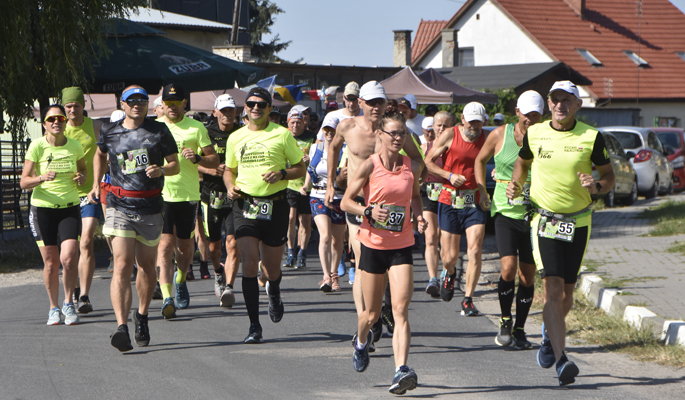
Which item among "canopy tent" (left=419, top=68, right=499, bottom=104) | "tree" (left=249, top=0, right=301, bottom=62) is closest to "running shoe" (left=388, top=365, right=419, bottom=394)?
"canopy tent" (left=419, top=68, right=499, bottom=104)

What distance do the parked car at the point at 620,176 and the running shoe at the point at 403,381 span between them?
16.8 m

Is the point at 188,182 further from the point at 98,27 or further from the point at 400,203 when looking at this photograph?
the point at 98,27

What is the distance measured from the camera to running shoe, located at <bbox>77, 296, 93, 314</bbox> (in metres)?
8.62

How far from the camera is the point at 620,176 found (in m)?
21.4

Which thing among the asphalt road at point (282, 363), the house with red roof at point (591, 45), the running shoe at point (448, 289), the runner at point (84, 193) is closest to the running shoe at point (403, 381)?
the asphalt road at point (282, 363)

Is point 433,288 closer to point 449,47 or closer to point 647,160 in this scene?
point 647,160

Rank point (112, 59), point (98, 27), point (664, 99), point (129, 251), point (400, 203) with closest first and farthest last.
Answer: point (400, 203) < point (129, 251) < point (98, 27) < point (112, 59) < point (664, 99)

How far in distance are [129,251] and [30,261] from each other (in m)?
6.28

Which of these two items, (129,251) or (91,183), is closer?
(129,251)

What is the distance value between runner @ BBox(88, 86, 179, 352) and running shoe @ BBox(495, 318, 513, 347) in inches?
115

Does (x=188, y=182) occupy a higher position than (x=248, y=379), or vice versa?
(x=188, y=182)

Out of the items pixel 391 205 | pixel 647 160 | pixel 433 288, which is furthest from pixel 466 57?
pixel 391 205

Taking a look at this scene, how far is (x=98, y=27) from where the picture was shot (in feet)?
40.8

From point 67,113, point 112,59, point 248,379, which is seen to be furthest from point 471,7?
point 248,379
